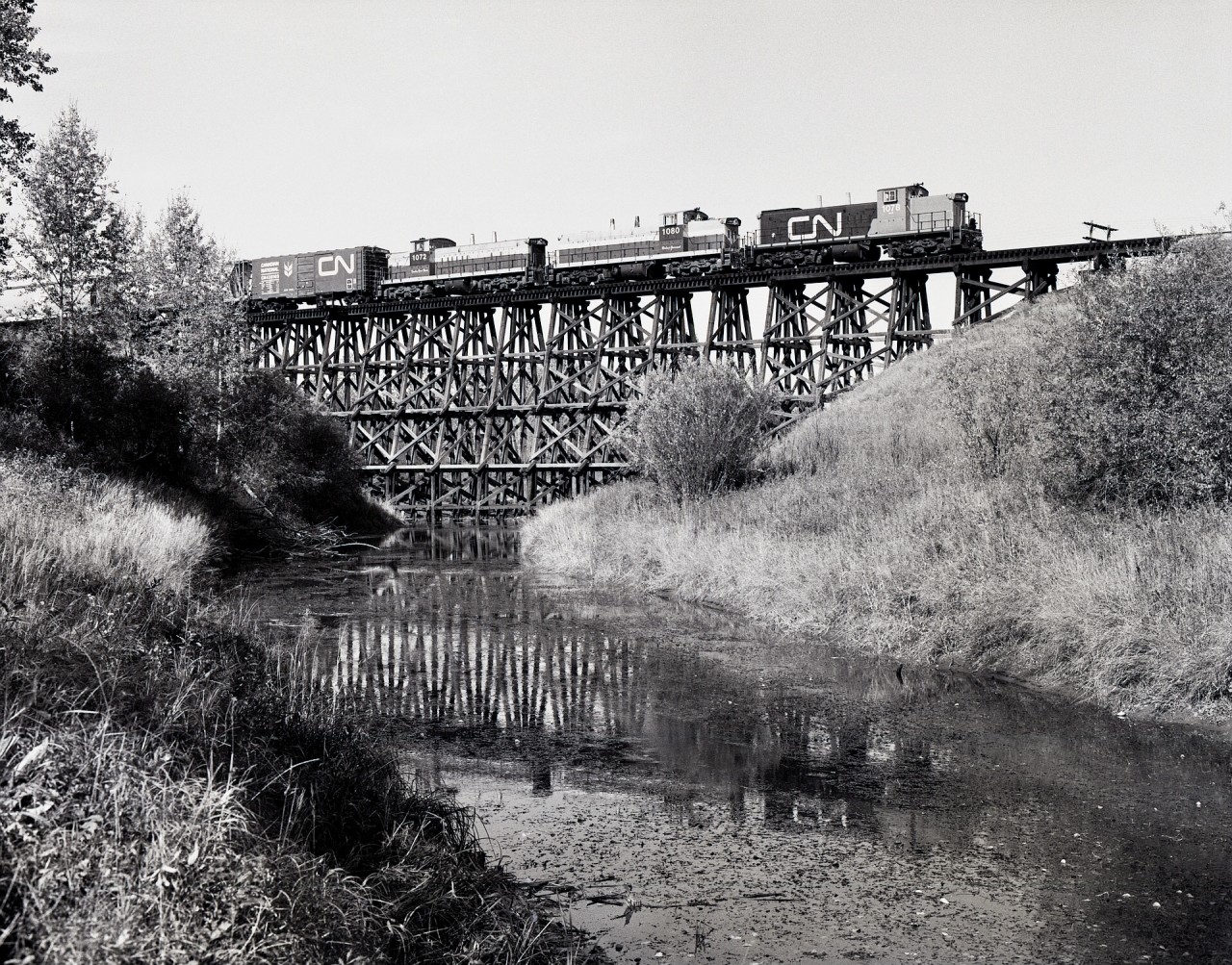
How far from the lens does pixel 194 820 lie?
3.40 meters

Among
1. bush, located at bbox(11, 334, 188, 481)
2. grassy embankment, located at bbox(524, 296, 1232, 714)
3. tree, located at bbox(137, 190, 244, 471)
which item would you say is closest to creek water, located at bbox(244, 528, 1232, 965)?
grassy embankment, located at bbox(524, 296, 1232, 714)

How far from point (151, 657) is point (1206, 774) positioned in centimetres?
628

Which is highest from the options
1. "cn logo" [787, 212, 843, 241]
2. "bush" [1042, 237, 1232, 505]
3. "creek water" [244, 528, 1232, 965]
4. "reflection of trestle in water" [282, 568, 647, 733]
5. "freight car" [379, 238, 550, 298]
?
"freight car" [379, 238, 550, 298]

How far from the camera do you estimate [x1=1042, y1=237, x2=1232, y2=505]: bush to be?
1123 centimetres

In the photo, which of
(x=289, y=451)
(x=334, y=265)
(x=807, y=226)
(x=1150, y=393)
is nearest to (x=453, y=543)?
(x=289, y=451)

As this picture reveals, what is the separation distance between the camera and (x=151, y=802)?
3.37 m

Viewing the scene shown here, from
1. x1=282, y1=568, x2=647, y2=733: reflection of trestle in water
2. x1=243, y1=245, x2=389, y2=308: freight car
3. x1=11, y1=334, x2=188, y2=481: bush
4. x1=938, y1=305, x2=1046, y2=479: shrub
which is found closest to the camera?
x1=282, y1=568, x2=647, y2=733: reflection of trestle in water

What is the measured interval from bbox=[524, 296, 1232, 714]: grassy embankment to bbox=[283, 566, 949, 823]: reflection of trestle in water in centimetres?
159

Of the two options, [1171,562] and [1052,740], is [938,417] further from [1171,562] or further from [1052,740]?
[1052,740]

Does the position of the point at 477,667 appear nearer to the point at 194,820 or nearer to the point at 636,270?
the point at 194,820

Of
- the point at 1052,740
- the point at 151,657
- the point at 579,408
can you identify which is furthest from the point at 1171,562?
the point at 579,408

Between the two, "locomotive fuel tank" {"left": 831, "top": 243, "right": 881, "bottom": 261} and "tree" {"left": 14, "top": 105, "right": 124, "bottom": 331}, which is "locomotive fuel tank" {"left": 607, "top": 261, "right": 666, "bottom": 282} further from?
"tree" {"left": 14, "top": 105, "right": 124, "bottom": 331}

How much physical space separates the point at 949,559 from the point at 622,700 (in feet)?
14.2

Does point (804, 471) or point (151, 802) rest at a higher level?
point (804, 471)
